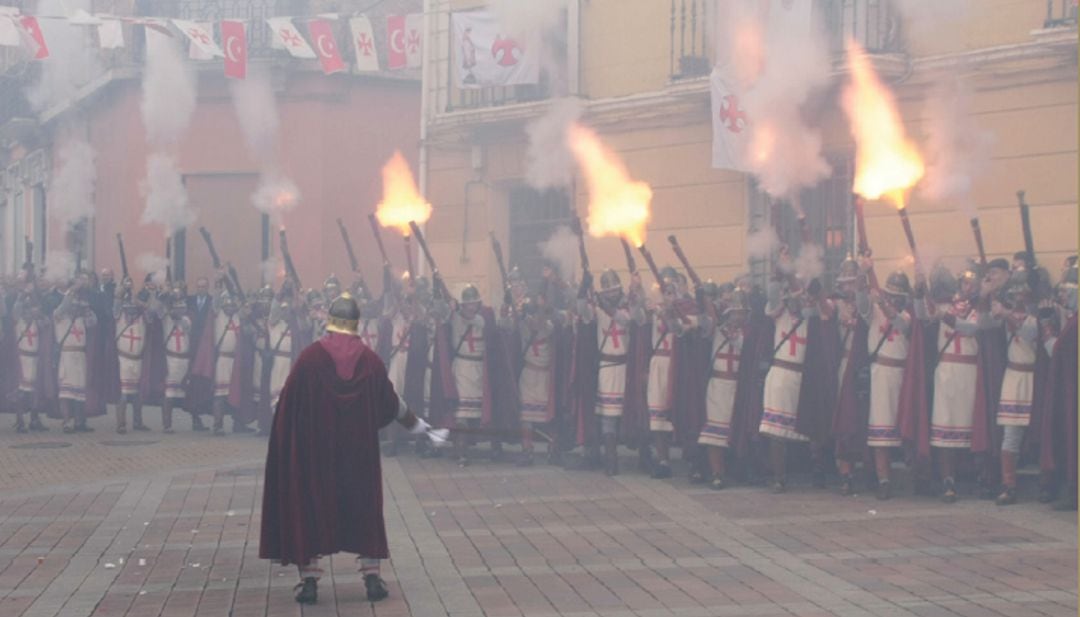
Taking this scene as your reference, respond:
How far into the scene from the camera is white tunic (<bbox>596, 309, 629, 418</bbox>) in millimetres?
13836

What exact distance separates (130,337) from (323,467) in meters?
10.6

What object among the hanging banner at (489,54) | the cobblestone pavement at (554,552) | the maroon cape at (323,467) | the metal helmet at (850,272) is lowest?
the cobblestone pavement at (554,552)

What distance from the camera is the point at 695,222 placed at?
59.1 ft

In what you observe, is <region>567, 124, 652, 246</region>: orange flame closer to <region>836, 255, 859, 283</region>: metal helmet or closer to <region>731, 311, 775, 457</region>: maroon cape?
<region>731, 311, 775, 457</region>: maroon cape

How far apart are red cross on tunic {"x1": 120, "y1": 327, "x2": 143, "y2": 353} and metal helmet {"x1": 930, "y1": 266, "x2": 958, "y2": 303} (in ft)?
32.3

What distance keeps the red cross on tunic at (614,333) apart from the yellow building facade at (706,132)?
343 cm

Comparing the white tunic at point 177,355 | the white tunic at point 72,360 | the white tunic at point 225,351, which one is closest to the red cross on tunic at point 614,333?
the white tunic at point 225,351

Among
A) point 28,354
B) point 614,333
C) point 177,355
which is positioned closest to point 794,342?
point 614,333

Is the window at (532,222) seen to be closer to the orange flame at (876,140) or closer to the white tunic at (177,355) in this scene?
the white tunic at (177,355)

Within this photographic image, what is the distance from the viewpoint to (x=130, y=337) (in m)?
18.3

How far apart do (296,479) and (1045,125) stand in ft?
29.6

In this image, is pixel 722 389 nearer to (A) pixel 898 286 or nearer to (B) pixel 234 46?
(A) pixel 898 286

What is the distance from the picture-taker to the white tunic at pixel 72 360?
18.2m

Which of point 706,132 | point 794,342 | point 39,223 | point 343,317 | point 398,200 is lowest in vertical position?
point 794,342
